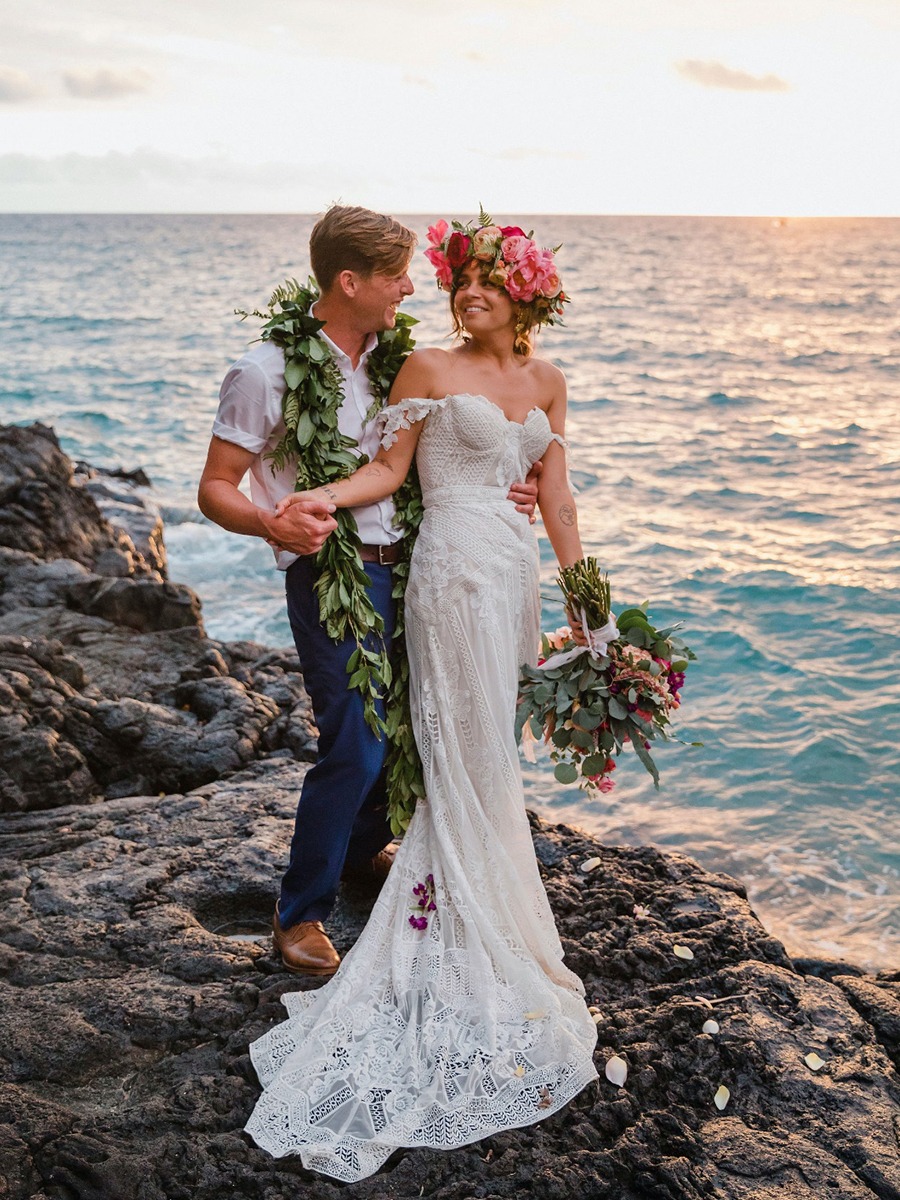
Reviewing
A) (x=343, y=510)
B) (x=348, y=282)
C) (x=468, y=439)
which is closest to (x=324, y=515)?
(x=343, y=510)

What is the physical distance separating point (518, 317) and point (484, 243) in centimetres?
30

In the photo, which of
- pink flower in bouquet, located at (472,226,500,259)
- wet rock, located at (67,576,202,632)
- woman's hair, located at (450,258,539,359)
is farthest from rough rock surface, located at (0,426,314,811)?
pink flower in bouquet, located at (472,226,500,259)

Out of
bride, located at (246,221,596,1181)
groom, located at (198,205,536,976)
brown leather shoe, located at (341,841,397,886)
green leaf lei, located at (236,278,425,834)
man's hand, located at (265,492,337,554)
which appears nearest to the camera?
bride, located at (246,221,596,1181)

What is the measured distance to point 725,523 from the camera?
15672 mm

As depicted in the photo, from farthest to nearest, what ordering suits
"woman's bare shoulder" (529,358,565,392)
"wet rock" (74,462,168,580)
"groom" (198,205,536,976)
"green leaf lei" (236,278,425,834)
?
1. "wet rock" (74,462,168,580)
2. "woman's bare shoulder" (529,358,565,392)
3. "green leaf lei" (236,278,425,834)
4. "groom" (198,205,536,976)

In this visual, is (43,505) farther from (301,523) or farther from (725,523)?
(725,523)

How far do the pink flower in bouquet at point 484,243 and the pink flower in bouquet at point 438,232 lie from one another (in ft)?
0.57

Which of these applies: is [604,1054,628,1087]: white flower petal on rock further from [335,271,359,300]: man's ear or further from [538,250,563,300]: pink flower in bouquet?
[335,271,359,300]: man's ear

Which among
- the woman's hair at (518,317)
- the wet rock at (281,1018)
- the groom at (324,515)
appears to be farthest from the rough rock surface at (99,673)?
the woman's hair at (518,317)

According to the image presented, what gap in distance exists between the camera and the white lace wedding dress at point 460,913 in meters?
3.62

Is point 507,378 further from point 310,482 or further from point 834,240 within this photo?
point 834,240

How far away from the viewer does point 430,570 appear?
13.8 ft

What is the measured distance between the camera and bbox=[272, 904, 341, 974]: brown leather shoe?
14.0ft

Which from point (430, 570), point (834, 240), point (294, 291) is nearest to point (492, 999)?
point (430, 570)
